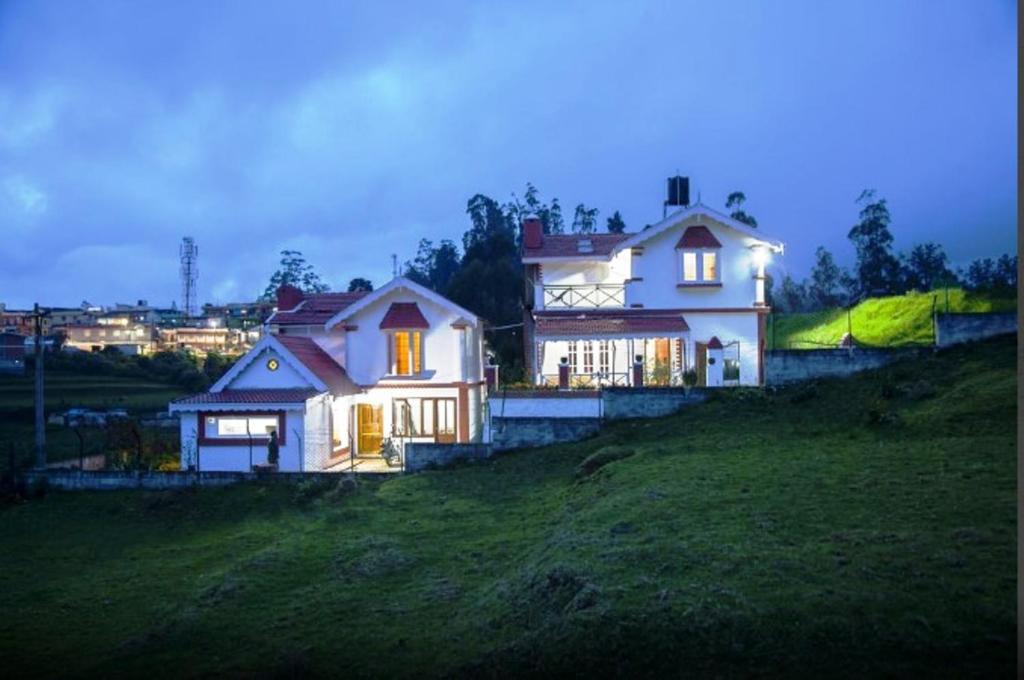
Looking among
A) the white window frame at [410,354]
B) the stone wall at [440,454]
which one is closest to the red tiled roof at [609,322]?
the white window frame at [410,354]

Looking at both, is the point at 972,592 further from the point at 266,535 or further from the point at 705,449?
the point at 266,535

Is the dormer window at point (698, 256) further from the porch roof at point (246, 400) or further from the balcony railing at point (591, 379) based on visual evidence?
the porch roof at point (246, 400)

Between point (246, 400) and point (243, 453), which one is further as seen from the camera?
point (243, 453)

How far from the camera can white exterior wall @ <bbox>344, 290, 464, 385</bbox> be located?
2662cm

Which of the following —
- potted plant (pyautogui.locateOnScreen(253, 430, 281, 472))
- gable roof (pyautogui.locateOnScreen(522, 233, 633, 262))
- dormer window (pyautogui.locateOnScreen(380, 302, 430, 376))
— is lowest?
potted plant (pyautogui.locateOnScreen(253, 430, 281, 472))

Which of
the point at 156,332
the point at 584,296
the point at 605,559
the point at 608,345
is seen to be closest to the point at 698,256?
the point at 584,296

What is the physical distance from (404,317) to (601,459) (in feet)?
32.7

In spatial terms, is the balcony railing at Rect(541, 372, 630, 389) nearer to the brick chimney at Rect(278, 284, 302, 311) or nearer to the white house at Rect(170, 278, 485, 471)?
the white house at Rect(170, 278, 485, 471)

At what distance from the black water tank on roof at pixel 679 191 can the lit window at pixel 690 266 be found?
5.68 m

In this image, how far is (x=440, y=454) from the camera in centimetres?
2200

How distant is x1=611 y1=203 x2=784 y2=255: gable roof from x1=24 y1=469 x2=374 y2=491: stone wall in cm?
1283

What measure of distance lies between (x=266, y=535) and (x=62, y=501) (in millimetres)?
7644

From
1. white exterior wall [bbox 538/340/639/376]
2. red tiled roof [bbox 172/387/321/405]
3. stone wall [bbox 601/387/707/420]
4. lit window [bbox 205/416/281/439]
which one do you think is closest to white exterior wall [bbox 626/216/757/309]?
white exterior wall [bbox 538/340/639/376]

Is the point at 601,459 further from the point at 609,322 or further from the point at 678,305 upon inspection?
the point at 678,305
